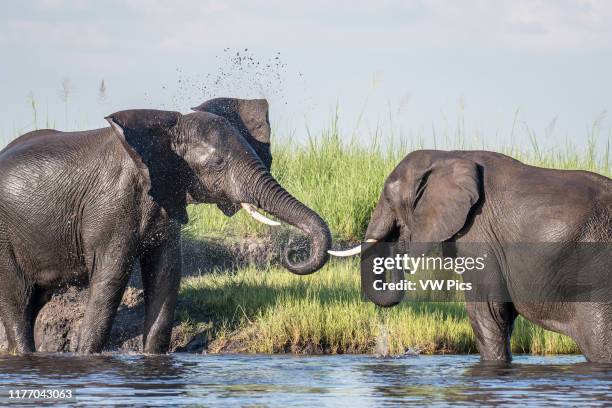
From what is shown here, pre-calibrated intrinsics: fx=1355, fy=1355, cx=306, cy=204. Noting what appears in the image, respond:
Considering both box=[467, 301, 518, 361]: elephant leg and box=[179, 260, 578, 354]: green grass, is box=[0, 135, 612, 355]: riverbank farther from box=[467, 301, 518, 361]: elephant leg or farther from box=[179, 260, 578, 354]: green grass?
box=[467, 301, 518, 361]: elephant leg

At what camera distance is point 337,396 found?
923 cm

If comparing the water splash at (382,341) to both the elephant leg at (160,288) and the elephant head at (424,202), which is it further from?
the elephant leg at (160,288)

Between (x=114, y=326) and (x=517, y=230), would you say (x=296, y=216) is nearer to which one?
(x=517, y=230)

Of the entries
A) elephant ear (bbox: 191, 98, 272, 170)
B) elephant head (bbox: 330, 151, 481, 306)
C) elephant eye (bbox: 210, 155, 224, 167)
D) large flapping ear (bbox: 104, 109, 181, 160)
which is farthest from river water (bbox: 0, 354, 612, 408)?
elephant ear (bbox: 191, 98, 272, 170)

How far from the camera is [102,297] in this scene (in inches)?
453

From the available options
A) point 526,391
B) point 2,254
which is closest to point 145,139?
point 2,254

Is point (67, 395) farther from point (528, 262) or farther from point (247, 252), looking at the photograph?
point (247, 252)

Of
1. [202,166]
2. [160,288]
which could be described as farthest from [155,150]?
[160,288]

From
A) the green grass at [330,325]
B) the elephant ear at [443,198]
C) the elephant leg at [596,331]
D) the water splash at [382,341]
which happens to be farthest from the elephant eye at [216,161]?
the elephant leg at [596,331]

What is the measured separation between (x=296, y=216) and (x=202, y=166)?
1.00m

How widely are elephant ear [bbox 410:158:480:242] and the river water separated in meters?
1.11

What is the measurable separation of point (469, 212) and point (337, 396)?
2.24 m

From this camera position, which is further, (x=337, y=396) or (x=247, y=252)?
(x=247, y=252)

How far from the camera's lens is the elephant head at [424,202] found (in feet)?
35.2
